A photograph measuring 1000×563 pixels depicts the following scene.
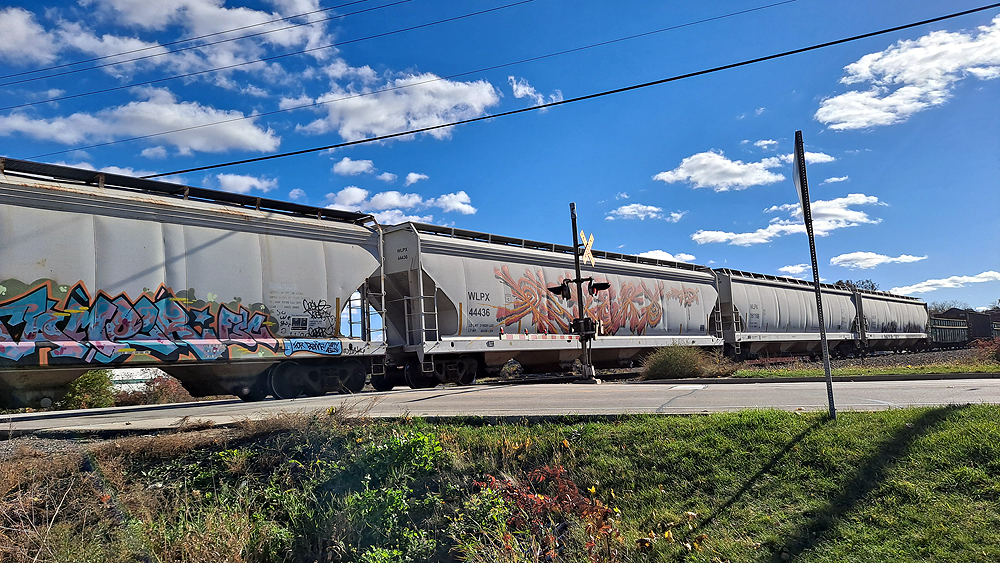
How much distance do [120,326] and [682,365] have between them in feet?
42.9

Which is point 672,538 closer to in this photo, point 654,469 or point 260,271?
point 654,469

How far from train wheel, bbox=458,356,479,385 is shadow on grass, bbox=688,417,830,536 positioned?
1117cm

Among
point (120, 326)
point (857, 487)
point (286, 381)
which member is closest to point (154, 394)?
point (286, 381)

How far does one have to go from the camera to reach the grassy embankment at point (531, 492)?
4.46 meters

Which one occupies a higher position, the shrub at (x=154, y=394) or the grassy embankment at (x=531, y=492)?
the shrub at (x=154, y=394)

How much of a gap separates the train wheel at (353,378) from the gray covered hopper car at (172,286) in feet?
0.08

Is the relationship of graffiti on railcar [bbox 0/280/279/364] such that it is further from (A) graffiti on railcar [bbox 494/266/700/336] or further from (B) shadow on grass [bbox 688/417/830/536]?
(B) shadow on grass [bbox 688/417/830/536]

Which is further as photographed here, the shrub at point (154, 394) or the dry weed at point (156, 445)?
the shrub at point (154, 394)

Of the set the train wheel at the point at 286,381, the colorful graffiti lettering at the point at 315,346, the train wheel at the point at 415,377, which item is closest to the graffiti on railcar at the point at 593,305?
the train wheel at the point at 415,377

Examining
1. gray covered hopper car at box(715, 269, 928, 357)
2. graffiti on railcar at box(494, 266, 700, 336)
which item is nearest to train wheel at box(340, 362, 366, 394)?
graffiti on railcar at box(494, 266, 700, 336)

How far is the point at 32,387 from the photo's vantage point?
1016cm

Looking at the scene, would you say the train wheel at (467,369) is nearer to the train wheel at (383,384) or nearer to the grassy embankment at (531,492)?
the train wheel at (383,384)

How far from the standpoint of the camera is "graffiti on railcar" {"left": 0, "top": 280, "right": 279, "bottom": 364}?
31.6 feet

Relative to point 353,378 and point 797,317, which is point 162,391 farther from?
point 797,317
